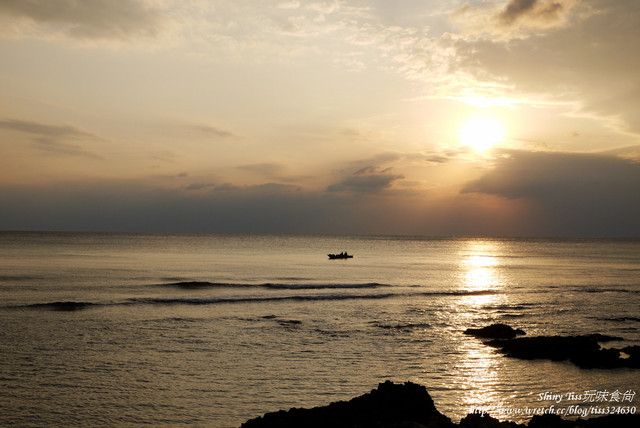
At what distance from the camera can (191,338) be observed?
84.4 ft

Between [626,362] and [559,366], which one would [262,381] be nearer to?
[559,366]

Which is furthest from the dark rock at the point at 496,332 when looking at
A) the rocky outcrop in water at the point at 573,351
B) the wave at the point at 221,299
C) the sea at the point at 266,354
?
the wave at the point at 221,299

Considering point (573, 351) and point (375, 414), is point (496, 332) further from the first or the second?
point (375, 414)

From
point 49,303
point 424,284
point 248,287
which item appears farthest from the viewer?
point 424,284

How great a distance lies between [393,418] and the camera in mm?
12289

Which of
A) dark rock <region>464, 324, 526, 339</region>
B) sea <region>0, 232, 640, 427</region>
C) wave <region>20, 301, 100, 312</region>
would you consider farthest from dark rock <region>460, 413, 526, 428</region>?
wave <region>20, 301, 100, 312</region>

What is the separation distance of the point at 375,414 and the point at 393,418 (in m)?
0.48

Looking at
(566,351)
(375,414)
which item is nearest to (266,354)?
(375,414)

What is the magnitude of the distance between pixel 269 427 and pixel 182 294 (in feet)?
118

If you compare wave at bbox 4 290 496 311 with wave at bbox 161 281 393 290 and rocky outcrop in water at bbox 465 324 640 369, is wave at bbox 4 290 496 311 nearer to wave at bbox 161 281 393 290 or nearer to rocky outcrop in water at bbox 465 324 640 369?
wave at bbox 161 281 393 290

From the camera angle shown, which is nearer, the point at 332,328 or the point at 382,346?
the point at 382,346

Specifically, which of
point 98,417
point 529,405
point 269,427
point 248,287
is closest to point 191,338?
point 98,417

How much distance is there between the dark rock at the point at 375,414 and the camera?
1195cm

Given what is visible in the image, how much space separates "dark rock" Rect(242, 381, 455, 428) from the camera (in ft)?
39.2
